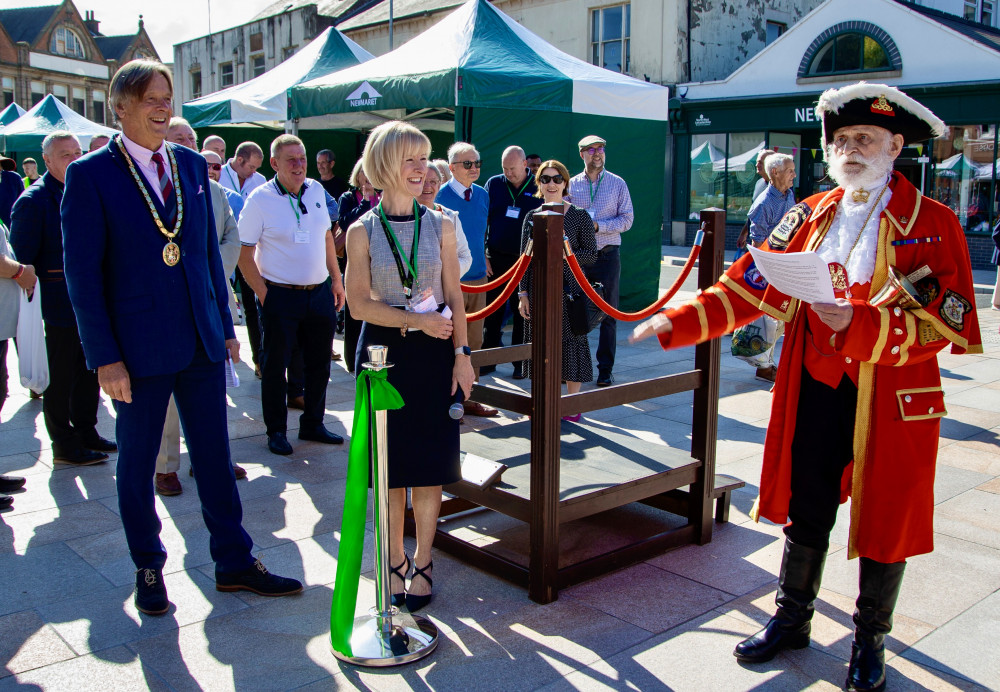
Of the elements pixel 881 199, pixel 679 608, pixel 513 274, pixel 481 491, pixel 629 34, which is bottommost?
pixel 679 608

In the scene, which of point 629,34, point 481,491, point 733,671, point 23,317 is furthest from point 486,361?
point 629,34

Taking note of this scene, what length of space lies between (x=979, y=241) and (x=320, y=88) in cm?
1402

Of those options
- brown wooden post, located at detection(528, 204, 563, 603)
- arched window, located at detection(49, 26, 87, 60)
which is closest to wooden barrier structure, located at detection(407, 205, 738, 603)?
brown wooden post, located at detection(528, 204, 563, 603)

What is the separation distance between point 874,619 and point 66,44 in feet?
235

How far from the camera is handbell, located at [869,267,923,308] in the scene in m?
2.70

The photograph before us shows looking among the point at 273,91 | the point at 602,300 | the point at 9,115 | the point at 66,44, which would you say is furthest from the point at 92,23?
the point at 602,300

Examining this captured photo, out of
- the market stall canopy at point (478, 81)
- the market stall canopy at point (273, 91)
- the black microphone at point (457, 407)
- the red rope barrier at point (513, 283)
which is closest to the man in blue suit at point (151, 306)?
the black microphone at point (457, 407)

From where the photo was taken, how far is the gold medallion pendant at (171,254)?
3.27 meters

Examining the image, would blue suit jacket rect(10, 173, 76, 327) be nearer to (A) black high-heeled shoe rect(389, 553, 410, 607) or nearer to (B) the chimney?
(A) black high-heeled shoe rect(389, 553, 410, 607)

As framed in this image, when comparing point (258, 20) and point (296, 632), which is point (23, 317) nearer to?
point (296, 632)

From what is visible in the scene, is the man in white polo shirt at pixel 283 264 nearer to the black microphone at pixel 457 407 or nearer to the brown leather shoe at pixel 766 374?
the black microphone at pixel 457 407

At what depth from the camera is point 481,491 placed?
3783 millimetres

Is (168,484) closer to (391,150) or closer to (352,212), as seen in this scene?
(391,150)

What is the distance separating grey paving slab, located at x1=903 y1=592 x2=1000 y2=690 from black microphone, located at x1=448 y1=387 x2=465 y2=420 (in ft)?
5.79
